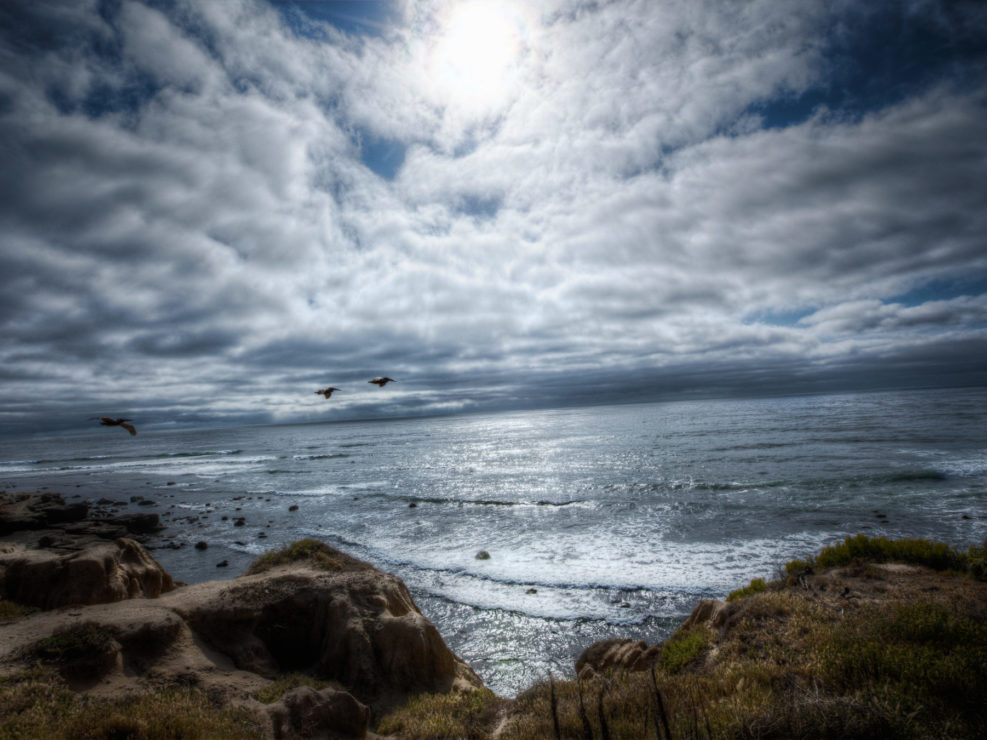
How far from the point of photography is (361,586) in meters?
9.90

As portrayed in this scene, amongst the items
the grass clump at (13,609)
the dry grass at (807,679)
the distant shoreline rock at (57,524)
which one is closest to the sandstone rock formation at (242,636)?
the grass clump at (13,609)

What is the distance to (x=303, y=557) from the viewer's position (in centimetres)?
1198

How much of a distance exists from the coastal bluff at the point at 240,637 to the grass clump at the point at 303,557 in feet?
0.17

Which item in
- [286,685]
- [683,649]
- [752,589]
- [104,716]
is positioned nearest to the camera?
[104,716]

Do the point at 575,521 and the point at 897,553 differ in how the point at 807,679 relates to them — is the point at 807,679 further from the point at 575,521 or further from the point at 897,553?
the point at 575,521

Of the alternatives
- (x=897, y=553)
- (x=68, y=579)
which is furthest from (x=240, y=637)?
(x=897, y=553)

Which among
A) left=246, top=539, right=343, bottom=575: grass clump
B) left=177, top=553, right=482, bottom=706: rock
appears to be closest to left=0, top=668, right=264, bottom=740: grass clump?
Answer: left=177, top=553, right=482, bottom=706: rock

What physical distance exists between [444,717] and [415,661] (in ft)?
5.70

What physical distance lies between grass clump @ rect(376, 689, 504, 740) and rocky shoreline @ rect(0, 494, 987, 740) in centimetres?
4

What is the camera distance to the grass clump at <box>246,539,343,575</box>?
37.8ft

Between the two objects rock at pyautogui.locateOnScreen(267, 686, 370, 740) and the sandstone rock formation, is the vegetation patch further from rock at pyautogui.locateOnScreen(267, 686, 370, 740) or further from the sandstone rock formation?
rock at pyautogui.locateOnScreen(267, 686, 370, 740)

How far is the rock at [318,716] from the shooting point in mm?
5867

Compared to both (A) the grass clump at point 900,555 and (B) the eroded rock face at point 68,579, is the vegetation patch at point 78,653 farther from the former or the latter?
(A) the grass clump at point 900,555

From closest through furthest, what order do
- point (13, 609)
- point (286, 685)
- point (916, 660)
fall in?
point (916, 660) < point (286, 685) < point (13, 609)
